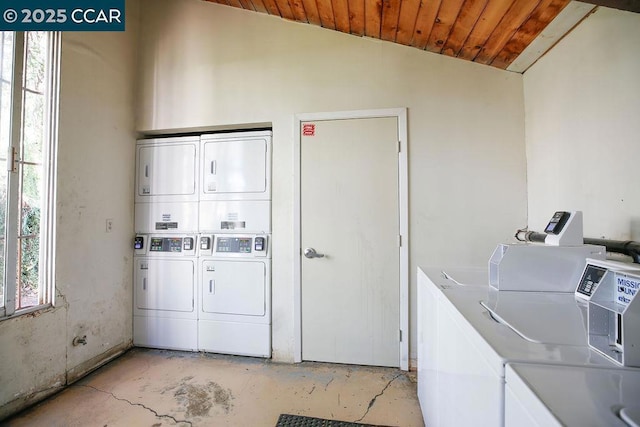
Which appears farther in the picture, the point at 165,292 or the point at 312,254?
the point at 165,292

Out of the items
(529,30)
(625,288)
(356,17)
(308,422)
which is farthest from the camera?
(356,17)

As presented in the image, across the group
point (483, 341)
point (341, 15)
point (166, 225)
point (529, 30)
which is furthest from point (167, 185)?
point (529, 30)

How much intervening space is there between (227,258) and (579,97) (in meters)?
2.71

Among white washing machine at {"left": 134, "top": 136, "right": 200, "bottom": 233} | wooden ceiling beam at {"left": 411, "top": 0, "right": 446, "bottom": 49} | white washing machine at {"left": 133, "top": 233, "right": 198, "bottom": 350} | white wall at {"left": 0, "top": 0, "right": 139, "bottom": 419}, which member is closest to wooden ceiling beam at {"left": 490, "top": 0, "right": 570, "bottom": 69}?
wooden ceiling beam at {"left": 411, "top": 0, "right": 446, "bottom": 49}

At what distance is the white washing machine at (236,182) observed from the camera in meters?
2.26

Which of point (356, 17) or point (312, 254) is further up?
point (356, 17)

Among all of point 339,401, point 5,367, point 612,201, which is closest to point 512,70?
point 612,201

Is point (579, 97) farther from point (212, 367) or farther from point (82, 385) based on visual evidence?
point (82, 385)

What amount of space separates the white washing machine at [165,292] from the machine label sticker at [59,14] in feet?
5.51

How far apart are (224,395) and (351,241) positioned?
1.44 meters

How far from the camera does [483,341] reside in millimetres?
711

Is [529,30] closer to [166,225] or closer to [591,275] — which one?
[591,275]

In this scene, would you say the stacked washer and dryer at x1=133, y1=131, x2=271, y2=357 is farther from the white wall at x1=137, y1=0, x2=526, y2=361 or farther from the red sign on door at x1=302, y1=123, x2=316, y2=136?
the red sign on door at x1=302, y1=123, x2=316, y2=136

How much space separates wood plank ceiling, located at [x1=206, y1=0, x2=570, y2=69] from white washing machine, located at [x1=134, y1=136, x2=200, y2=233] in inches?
57.3
